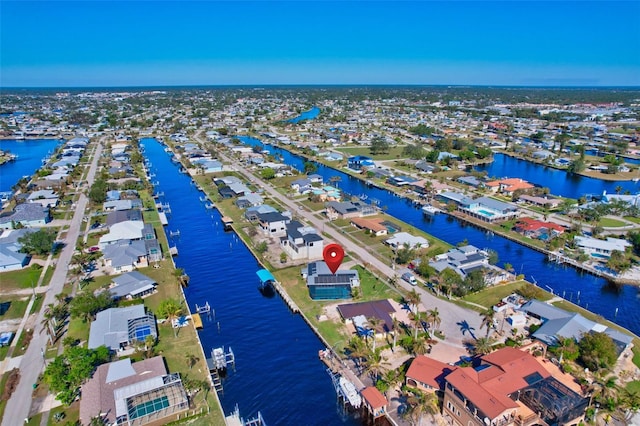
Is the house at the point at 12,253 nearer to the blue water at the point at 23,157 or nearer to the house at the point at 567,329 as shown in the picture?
the blue water at the point at 23,157

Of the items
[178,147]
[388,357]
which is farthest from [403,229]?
[178,147]

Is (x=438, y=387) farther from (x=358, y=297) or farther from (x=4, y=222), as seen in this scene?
(x=4, y=222)

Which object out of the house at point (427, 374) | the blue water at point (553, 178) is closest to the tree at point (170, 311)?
the house at point (427, 374)

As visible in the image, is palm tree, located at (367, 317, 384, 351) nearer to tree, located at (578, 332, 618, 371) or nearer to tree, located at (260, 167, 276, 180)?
tree, located at (578, 332, 618, 371)

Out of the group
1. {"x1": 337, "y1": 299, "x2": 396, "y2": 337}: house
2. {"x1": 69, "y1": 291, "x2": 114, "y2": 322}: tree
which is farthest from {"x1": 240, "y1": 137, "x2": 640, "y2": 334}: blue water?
{"x1": 69, "y1": 291, "x2": 114, "y2": 322}: tree

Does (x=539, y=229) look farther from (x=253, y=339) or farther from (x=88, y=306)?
(x=88, y=306)

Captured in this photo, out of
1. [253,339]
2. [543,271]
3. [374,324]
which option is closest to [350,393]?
[374,324]
